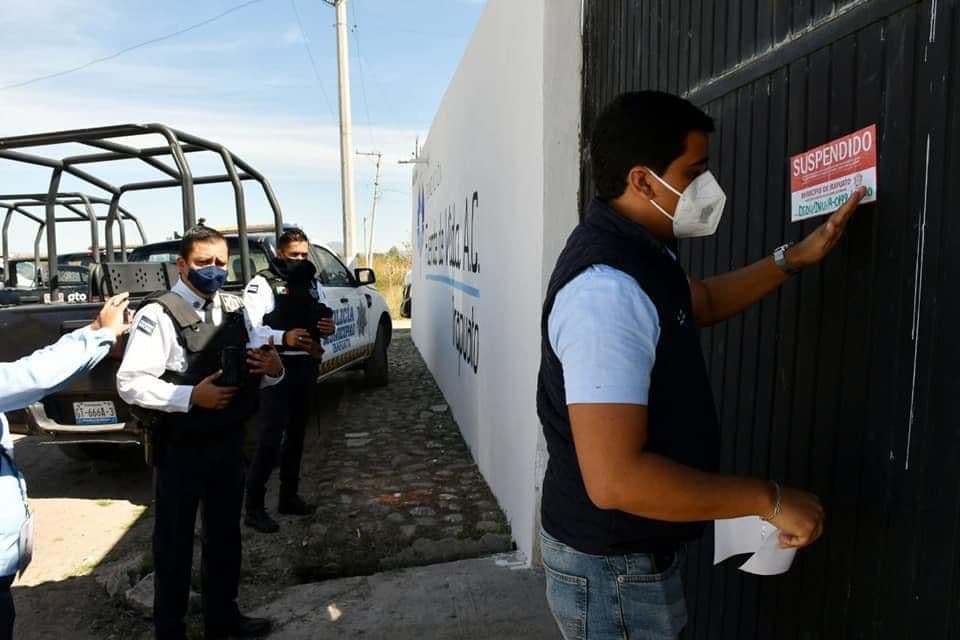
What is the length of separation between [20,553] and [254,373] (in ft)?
4.08

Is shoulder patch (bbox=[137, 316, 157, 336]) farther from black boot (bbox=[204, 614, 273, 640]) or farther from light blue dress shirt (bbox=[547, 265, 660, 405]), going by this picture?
light blue dress shirt (bbox=[547, 265, 660, 405])

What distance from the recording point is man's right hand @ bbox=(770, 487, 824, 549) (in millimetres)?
1344

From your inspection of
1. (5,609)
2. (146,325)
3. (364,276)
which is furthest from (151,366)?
(364,276)

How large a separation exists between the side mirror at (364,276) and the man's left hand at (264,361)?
4.59 m

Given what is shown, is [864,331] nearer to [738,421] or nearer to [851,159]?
[851,159]

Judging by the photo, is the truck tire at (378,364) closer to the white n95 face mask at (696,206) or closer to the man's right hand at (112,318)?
the man's right hand at (112,318)

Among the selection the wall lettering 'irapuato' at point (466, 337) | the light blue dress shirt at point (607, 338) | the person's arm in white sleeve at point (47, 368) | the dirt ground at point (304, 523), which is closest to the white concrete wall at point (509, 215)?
the wall lettering 'irapuato' at point (466, 337)

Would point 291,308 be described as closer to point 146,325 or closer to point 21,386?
point 146,325

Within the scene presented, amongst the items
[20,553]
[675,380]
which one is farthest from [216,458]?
[675,380]

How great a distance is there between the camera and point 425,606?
135 inches

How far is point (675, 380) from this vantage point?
4.61 feet

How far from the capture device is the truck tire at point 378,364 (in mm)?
9164

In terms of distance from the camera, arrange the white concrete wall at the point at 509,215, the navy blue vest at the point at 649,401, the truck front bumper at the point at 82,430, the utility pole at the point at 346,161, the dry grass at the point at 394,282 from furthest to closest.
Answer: the dry grass at the point at 394,282 → the utility pole at the point at 346,161 → the truck front bumper at the point at 82,430 → the white concrete wall at the point at 509,215 → the navy blue vest at the point at 649,401

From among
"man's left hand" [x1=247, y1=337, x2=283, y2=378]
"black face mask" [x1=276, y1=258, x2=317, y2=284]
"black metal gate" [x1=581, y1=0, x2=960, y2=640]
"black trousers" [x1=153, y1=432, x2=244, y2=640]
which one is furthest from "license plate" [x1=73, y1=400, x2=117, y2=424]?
"black metal gate" [x1=581, y1=0, x2=960, y2=640]
